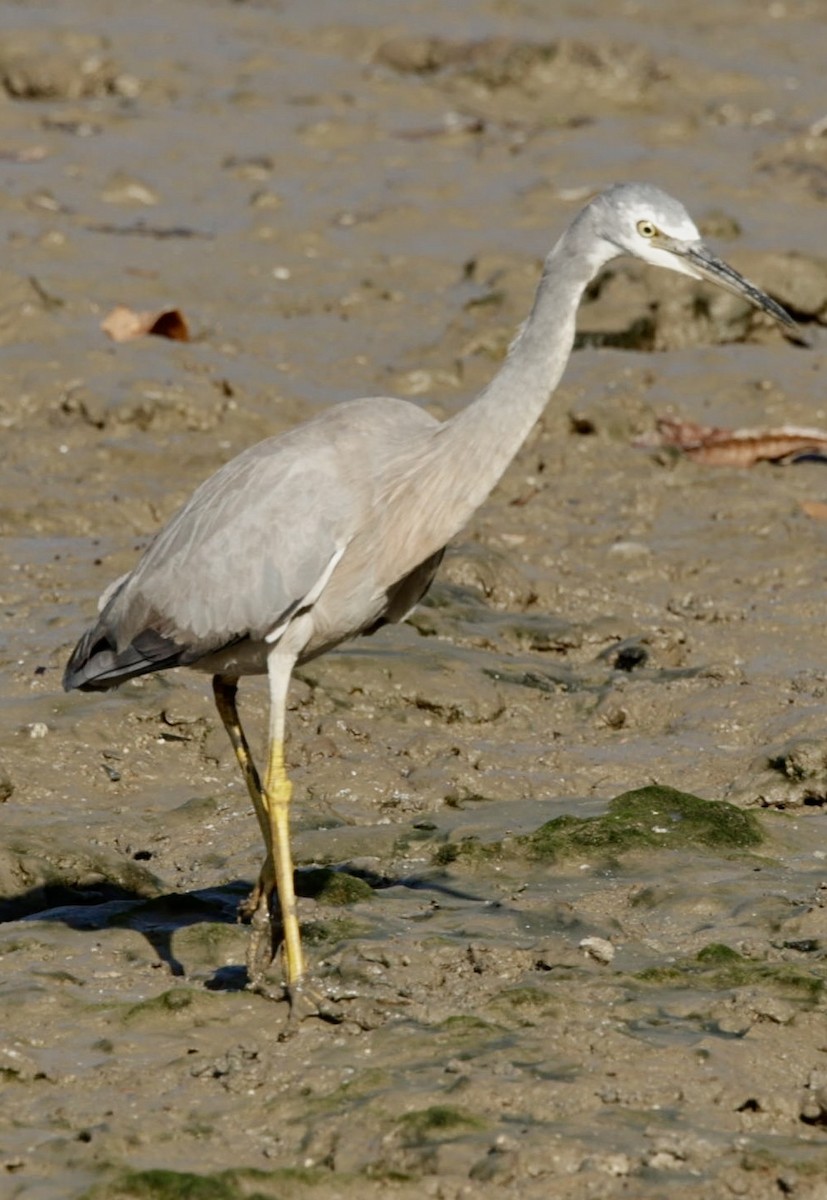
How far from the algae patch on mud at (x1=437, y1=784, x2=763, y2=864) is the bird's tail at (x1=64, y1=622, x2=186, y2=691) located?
967 mm

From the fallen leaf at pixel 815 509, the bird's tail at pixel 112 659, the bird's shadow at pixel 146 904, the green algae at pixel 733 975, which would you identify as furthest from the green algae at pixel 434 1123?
the fallen leaf at pixel 815 509

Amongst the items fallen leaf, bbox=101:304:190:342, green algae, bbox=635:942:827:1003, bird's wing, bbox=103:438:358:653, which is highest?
bird's wing, bbox=103:438:358:653

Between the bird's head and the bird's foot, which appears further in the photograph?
the bird's head

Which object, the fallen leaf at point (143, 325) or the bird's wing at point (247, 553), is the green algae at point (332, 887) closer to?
the bird's wing at point (247, 553)

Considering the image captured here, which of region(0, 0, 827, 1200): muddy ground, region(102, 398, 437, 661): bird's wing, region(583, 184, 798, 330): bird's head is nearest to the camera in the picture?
region(0, 0, 827, 1200): muddy ground

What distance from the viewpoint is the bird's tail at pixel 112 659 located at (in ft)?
19.3

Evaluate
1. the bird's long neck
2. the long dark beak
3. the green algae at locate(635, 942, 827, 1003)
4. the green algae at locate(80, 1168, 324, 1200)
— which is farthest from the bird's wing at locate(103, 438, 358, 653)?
the green algae at locate(80, 1168, 324, 1200)

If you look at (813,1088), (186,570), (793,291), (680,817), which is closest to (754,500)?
(793,291)

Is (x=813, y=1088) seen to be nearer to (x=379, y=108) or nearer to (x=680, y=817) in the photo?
(x=680, y=817)

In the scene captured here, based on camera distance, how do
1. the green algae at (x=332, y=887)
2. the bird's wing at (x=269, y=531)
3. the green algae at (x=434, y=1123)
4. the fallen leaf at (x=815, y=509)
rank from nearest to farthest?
the green algae at (x=434, y=1123), the bird's wing at (x=269, y=531), the green algae at (x=332, y=887), the fallen leaf at (x=815, y=509)

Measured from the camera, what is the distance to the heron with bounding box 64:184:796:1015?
5.49 m

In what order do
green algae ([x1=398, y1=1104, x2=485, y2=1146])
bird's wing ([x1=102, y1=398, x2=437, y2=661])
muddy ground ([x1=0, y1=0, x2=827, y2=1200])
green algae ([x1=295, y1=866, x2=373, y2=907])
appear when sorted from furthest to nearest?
green algae ([x1=295, y1=866, x2=373, y2=907]) → bird's wing ([x1=102, y1=398, x2=437, y2=661]) → muddy ground ([x1=0, y1=0, x2=827, y2=1200]) → green algae ([x1=398, y1=1104, x2=485, y2=1146])

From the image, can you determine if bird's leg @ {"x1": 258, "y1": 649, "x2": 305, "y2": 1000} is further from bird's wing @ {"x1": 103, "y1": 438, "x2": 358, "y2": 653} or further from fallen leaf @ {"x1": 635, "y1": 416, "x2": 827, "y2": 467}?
fallen leaf @ {"x1": 635, "y1": 416, "x2": 827, "y2": 467}

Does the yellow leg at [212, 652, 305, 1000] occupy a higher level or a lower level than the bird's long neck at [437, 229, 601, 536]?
lower
